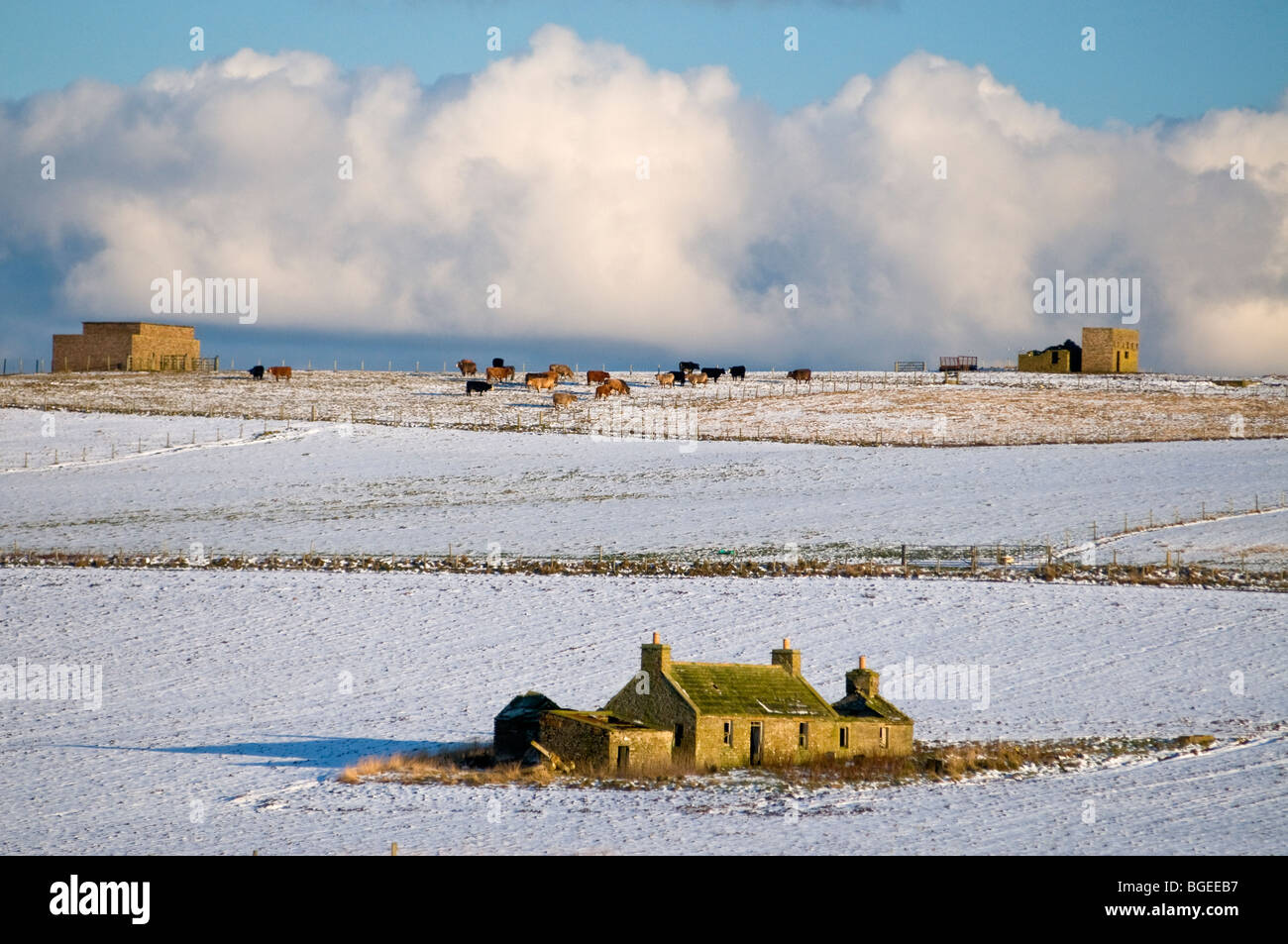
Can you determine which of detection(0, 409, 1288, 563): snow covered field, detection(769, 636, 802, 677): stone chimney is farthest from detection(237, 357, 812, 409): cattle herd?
detection(769, 636, 802, 677): stone chimney

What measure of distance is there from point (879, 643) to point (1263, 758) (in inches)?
438

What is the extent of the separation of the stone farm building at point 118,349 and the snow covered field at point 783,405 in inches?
150

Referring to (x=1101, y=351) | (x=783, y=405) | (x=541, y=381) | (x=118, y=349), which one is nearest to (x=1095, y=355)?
(x=1101, y=351)

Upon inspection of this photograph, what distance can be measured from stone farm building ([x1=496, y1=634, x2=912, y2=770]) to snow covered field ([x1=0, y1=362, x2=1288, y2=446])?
148ft

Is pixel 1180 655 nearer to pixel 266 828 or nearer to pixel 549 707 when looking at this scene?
pixel 549 707

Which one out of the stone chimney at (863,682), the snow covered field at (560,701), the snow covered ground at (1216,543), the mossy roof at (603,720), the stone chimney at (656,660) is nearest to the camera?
the snow covered field at (560,701)

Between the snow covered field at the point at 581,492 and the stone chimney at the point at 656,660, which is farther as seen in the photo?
the snow covered field at the point at 581,492

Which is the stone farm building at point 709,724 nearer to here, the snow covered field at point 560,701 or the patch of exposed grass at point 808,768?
the patch of exposed grass at point 808,768

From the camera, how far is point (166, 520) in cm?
5350

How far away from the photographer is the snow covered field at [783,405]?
76.5 meters

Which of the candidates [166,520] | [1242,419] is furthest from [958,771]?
[1242,419]

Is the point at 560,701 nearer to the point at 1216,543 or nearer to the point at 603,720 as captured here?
the point at 603,720

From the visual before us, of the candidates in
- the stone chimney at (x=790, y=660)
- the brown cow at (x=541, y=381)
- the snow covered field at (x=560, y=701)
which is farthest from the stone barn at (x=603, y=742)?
the brown cow at (x=541, y=381)

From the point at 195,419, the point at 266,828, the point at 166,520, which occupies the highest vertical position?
the point at 195,419
